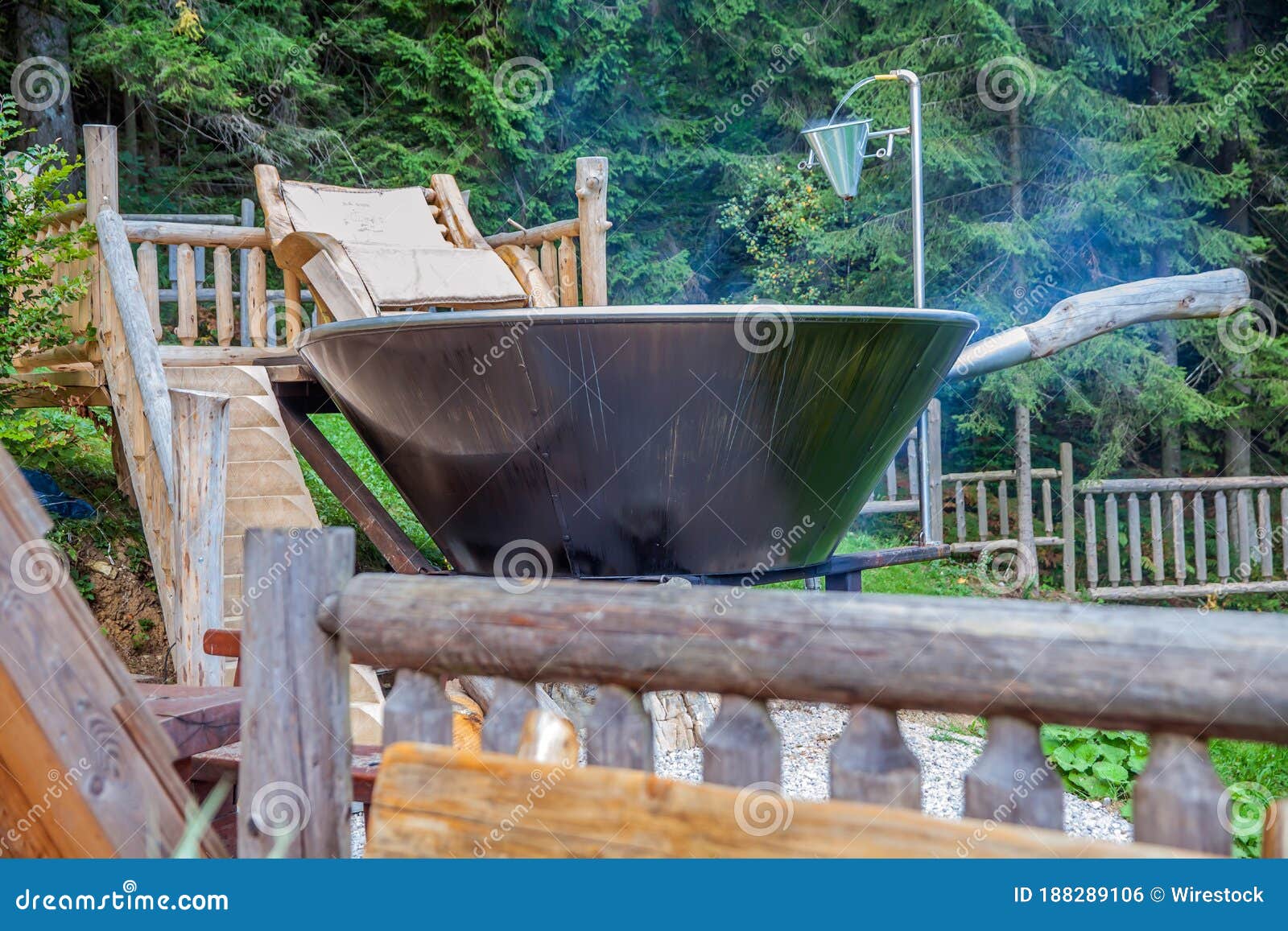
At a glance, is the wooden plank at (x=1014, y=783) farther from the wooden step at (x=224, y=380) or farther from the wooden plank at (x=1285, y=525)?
the wooden plank at (x=1285, y=525)

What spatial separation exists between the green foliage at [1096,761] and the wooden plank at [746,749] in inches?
143

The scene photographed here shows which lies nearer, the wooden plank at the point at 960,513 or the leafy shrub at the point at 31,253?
the leafy shrub at the point at 31,253

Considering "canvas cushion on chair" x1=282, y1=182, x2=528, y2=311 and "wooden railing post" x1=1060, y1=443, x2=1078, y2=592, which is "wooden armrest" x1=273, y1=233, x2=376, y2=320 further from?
"wooden railing post" x1=1060, y1=443, x2=1078, y2=592

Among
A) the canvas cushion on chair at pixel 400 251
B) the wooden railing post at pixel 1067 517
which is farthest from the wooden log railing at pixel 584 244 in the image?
the wooden railing post at pixel 1067 517

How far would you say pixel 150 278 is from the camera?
4.42m

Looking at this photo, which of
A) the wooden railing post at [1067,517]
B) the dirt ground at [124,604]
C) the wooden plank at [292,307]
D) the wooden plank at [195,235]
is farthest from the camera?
the wooden railing post at [1067,517]

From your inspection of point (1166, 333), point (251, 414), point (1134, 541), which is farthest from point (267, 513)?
point (1166, 333)

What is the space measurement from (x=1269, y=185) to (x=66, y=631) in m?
11.1

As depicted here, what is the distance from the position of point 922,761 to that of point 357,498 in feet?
8.53

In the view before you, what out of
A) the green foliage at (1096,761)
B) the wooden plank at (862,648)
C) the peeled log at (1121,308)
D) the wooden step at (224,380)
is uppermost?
the peeled log at (1121,308)

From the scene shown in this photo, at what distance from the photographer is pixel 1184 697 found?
3.19 feet

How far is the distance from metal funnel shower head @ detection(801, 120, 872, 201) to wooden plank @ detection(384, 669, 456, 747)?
3357mm

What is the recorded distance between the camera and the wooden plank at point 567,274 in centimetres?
482

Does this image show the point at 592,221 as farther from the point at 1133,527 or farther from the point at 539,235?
the point at 1133,527
